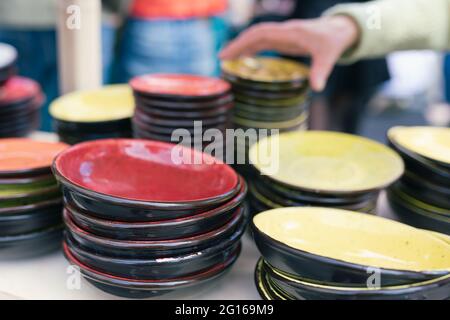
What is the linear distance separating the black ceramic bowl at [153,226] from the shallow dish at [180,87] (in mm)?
307

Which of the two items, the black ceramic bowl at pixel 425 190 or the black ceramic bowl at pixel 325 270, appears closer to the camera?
the black ceramic bowl at pixel 325 270

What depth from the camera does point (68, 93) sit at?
1.34 metres

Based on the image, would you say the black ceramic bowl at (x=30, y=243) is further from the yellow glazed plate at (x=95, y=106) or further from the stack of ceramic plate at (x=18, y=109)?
the stack of ceramic plate at (x=18, y=109)

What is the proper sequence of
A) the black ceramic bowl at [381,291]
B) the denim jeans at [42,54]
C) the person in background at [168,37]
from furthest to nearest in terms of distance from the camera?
the person in background at [168,37]
the denim jeans at [42,54]
the black ceramic bowl at [381,291]

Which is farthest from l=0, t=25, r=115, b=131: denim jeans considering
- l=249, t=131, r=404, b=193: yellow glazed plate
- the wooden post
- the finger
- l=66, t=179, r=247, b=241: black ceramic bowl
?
l=66, t=179, r=247, b=241: black ceramic bowl

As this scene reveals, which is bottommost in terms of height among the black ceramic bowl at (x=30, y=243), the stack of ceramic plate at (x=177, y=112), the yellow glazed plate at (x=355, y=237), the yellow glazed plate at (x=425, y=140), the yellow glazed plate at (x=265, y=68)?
the black ceramic bowl at (x=30, y=243)

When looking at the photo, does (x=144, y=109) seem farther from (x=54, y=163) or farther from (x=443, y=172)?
(x=443, y=172)

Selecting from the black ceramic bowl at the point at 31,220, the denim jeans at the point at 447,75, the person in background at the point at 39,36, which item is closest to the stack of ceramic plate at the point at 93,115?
the black ceramic bowl at the point at 31,220

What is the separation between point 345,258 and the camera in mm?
783

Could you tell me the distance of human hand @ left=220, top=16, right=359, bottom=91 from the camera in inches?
48.3

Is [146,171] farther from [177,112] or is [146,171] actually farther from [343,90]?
[343,90]

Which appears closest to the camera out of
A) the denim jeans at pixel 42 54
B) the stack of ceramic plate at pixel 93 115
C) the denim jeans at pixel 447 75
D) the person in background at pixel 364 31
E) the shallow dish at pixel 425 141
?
the shallow dish at pixel 425 141

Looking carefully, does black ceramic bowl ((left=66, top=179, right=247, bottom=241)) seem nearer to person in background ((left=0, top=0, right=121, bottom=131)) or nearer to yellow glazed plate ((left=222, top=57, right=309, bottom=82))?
yellow glazed plate ((left=222, top=57, right=309, bottom=82))

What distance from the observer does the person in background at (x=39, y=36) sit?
2057 millimetres
